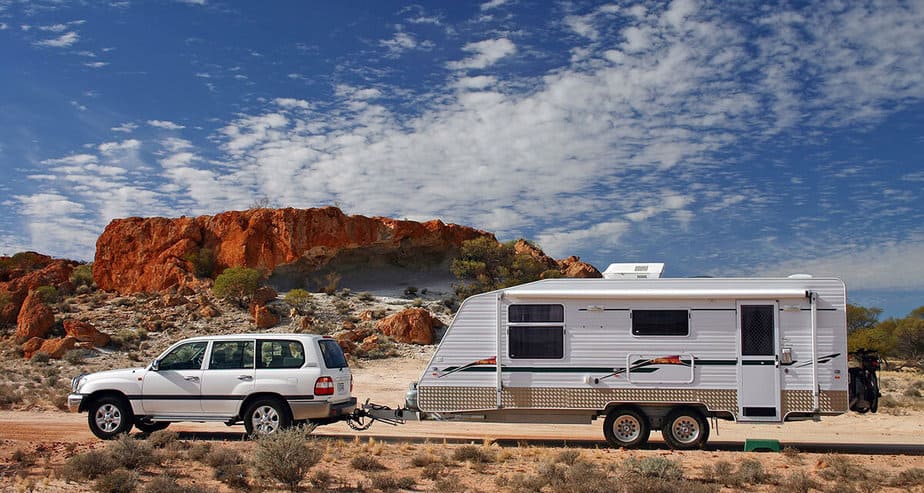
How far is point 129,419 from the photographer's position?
13.2m

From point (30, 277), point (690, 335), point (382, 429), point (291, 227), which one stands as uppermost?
point (291, 227)

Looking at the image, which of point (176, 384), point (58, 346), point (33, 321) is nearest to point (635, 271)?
point (176, 384)

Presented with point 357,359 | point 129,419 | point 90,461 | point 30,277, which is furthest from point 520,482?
point 30,277

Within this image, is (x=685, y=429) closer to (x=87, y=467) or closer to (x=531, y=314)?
(x=531, y=314)

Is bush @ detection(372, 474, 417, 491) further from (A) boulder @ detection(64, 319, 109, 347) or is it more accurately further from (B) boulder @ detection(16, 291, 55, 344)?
(B) boulder @ detection(16, 291, 55, 344)

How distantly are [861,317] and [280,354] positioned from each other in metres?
39.8

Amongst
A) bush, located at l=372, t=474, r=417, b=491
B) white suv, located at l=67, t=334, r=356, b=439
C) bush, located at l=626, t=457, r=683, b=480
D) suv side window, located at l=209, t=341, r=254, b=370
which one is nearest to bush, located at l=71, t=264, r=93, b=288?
white suv, located at l=67, t=334, r=356, b=439

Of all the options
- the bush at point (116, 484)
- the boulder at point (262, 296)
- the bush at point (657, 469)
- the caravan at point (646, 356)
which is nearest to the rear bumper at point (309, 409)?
the caravan at point (646, 356)

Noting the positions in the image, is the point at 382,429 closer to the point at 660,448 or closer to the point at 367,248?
the point at 660,448

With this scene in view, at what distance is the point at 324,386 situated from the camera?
12.6 metres

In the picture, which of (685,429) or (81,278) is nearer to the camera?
(685,429)

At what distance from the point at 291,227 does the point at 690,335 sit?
40084mm

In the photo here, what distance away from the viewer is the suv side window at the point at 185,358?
13.1 meters

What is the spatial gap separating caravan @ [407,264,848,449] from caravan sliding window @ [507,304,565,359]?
0.06 feet
